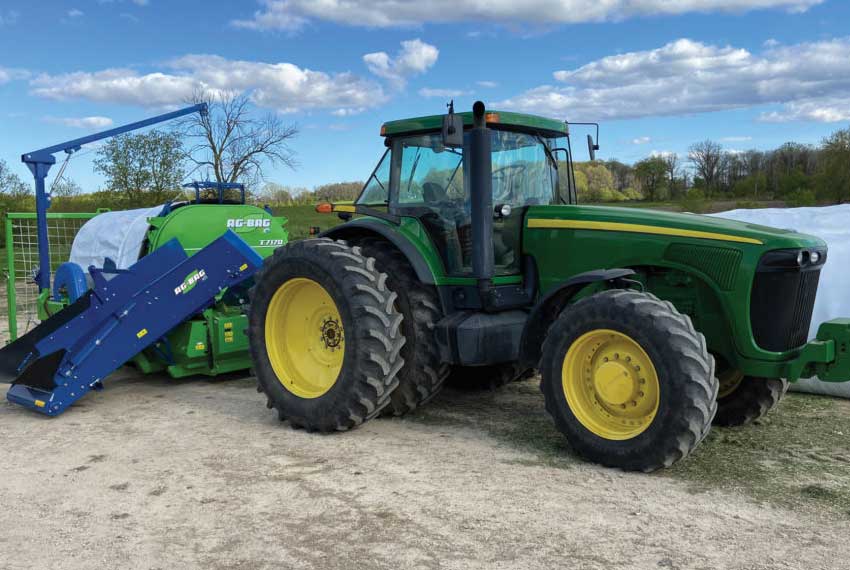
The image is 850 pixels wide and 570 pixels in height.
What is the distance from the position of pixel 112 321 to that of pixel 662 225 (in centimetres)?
421

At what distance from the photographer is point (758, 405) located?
531 cm

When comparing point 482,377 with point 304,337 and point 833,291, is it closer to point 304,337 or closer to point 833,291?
point 304,337

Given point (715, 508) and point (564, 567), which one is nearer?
point (564, 567)

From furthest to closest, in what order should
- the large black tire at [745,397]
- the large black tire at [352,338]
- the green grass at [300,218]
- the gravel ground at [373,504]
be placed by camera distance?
the green grass at [300,218]
the large black tire at [745,397]
the large black tire at [352,338]
the gravel ground at [373,504]

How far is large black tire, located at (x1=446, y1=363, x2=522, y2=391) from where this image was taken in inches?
255

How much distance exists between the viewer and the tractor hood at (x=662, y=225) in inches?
183

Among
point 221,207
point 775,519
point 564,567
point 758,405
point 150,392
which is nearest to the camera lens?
point 564,567

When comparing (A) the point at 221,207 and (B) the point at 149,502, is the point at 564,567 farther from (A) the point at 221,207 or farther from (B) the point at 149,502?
(A) the point at 221,207

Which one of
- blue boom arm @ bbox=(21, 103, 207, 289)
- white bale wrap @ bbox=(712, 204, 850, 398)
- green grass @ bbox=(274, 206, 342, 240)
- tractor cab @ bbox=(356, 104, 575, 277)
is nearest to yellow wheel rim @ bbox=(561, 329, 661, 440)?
tractor cab @ bbox=(356, 104, 575, 277)

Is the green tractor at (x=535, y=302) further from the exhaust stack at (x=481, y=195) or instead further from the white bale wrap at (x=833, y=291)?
the white bale wrap at (x=833, y=291)

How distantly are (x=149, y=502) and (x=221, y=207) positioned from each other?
4533mm

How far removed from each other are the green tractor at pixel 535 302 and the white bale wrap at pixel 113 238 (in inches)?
115

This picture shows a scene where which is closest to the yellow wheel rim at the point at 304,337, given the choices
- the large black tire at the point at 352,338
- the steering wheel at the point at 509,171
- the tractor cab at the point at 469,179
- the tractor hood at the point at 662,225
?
the large black tire at the point at 352,338

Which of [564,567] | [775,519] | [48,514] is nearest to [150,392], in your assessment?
[48,514]
